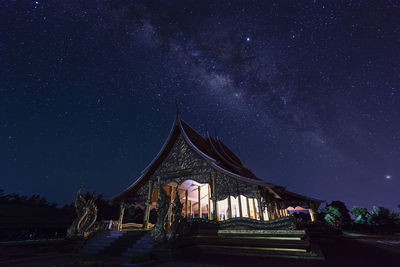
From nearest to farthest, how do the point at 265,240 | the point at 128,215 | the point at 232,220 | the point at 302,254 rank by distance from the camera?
→ 1. the point at 302,254
2. the point at 265,240
3. the point at 232,220
4. the point at 128,215

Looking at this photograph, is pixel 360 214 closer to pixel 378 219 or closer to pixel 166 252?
pixel 378 219

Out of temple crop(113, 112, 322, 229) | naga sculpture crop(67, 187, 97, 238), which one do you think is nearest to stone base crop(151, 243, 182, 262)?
temple crop(113, 112, 322, 229)

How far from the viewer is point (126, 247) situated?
8.64 meters

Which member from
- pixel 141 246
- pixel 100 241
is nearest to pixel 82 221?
pixel 100 241

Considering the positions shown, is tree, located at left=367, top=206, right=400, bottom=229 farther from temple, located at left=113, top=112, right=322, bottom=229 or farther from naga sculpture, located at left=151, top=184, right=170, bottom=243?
naga sculpture, located at left=151, top=184, right=170, bottom=243

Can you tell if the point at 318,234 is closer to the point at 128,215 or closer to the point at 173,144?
the point at 173,144

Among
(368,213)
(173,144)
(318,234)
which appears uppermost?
(173,144)

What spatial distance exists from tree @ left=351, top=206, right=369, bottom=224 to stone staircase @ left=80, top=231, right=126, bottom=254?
26653 millimetres

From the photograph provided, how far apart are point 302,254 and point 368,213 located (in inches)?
870

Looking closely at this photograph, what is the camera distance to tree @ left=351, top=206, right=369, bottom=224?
21.1 meters

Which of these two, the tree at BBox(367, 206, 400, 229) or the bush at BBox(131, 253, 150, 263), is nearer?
the bush at BBox(131, 253, 150, 263)

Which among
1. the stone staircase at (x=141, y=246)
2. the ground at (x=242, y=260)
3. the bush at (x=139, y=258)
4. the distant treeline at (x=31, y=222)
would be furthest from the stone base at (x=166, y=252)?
the distant treeline at (x=31, y=222)

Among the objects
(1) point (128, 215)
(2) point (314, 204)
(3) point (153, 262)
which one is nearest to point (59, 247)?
(3) point (153, 262)

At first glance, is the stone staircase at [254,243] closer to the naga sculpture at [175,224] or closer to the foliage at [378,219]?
the naga sculpture at [175,224]
